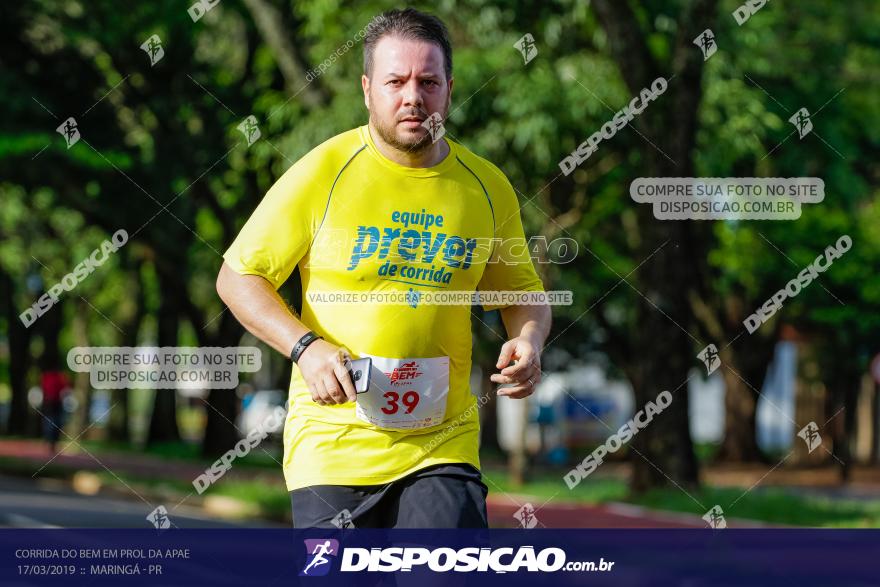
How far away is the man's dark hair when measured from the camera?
3383 millimetres

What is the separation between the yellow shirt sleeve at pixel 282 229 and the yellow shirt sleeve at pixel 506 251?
1.50ft

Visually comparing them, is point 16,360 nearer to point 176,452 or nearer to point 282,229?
point 176,452

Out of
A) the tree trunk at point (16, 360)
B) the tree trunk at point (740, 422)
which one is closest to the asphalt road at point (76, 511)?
the tree trunk at point (740, 422)

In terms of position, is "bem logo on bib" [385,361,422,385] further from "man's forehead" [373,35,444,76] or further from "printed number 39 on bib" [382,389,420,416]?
"man's forehead" [373,35,444,76]

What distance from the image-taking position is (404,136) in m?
3.40

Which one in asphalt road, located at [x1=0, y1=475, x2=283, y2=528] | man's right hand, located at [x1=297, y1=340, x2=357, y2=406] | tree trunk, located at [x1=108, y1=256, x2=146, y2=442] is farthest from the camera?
tree trunk, located at [x1=108, y1=256, x2=146, y2=442]

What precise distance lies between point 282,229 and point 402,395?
0.48m

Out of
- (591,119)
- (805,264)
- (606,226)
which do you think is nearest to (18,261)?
(606,226)

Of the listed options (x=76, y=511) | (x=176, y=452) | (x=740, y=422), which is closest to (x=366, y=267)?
(x=76, y=511)

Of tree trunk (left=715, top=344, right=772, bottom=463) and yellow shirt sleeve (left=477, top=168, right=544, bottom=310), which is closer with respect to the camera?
yellow shirt sleeve (left=477, top=168, right=544, bottom=310)

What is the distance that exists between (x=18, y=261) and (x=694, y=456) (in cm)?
2454

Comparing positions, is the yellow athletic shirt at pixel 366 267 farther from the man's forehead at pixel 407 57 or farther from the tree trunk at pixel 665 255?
the tree trunk at pixel 665 255

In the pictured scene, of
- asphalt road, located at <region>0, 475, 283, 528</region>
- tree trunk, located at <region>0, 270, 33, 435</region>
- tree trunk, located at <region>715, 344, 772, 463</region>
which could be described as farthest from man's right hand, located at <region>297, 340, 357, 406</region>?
tree trunk, located at <region>0, 270, 33, 435</region>

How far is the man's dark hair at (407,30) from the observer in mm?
3383
